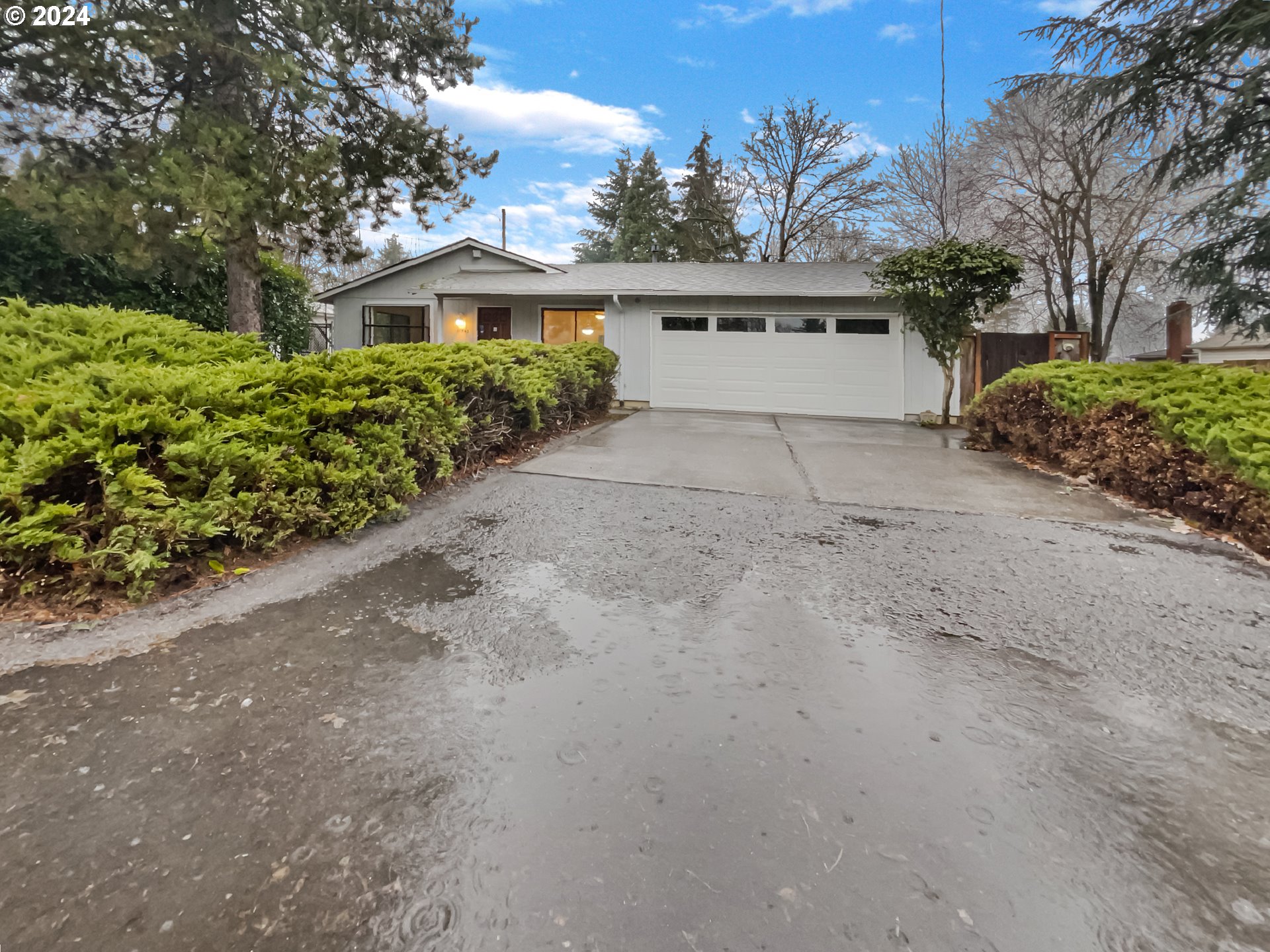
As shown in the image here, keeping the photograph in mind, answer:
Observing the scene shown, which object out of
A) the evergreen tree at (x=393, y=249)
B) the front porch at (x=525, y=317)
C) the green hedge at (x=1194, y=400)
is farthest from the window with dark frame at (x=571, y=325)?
the evergreen tree at (x=393, y=249)

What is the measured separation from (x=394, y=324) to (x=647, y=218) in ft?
63.1

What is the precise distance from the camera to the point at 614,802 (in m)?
1.72

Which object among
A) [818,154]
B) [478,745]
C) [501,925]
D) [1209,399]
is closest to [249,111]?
[478,745]

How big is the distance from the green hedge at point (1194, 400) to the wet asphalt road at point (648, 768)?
1.20 meters

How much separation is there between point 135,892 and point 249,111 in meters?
10.9

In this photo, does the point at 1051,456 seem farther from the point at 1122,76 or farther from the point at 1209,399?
the point at 1122,76

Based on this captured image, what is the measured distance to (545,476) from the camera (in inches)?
232

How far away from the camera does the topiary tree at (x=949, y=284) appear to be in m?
10.1

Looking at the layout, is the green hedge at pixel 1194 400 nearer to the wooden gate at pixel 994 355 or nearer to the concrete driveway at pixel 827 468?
the concrete driveway at pixel 827 468

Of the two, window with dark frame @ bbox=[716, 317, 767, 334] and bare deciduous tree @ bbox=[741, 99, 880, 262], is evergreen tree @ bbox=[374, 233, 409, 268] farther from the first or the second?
window with dark frame @ bbox=[716, 317, 767, 334]

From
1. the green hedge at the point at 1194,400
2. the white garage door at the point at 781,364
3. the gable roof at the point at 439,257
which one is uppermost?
the gable roof at the point at 439,257

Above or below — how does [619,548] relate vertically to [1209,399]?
below

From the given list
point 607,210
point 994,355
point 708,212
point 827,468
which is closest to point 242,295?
point 827,468

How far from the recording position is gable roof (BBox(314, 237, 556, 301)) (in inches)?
572
